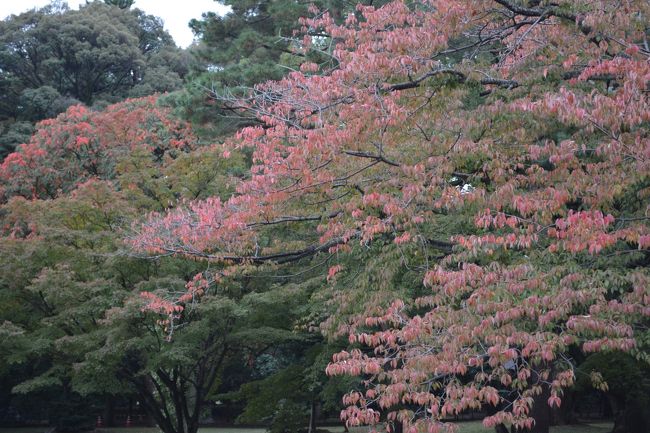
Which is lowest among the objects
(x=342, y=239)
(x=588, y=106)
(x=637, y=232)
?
(x=637, y=232)

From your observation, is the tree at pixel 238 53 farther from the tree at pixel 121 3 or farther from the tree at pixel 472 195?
the tree at pixel 121 3

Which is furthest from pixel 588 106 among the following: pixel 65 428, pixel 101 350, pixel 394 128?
pixel 65 428

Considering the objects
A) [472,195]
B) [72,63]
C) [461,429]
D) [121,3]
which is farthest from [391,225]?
[121,3]

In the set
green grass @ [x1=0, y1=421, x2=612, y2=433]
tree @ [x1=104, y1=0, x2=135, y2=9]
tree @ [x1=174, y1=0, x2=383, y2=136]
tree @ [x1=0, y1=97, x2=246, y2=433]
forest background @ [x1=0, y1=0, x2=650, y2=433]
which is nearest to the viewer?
forest background @ [x1=0, y1=0, x2=650, y2=433]

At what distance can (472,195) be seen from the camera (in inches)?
309

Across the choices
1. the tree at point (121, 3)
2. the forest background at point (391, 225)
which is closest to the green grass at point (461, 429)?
the forest background at point (391, 225)

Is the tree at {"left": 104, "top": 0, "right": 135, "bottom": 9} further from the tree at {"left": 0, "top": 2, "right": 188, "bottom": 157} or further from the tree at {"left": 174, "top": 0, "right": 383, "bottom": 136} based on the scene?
the tree at {"left": 174, "top": 0, "right": 383, "bottom": 136}

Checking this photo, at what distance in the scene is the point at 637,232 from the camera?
6551mm

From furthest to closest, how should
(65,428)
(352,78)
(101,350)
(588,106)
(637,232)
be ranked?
(65,428)
(101,350)
(352,78)
(588,106)
(637,232)

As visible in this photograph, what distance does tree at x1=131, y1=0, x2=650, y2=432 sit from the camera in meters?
6.45

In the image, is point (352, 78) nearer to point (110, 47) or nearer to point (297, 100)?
point (297, 100)

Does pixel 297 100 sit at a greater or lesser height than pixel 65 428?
greater

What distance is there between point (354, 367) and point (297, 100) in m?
3.97

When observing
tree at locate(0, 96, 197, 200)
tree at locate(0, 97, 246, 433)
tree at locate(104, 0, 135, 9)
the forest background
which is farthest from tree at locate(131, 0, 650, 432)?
tree at locate(104, 0, 135, 9)
